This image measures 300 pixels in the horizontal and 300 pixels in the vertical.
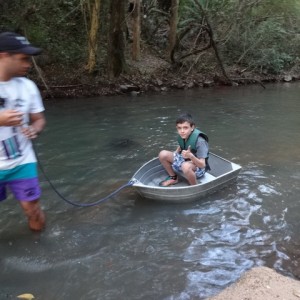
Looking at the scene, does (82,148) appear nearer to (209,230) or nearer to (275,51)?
(209,230)

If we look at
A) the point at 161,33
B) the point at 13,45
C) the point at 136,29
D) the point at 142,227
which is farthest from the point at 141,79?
the point at 13,45

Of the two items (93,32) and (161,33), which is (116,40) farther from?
(161,33)

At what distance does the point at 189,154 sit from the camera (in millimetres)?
5262

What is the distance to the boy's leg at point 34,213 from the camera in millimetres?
3973

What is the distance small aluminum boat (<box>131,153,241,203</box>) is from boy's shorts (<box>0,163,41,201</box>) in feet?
5.54

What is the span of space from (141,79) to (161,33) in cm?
501

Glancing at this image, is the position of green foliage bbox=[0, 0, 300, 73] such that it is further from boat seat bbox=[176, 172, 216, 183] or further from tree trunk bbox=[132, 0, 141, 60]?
boat seat bbox=[176, 172, 216, 183]

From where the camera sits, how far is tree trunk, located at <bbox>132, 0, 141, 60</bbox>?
1508 centimetres

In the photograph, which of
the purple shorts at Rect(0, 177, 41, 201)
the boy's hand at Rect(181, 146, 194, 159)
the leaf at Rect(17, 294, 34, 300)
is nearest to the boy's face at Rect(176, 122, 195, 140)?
the boy's hand at Rect(181, 146, 194, 159)

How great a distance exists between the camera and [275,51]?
742 inches

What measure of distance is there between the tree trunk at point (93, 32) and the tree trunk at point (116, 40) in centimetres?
49

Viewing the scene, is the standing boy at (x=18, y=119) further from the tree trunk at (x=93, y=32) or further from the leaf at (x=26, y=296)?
the tree trunk at (x=93, y=32)

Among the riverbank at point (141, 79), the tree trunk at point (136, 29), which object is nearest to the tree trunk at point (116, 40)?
the riverbank at point (141, 79)

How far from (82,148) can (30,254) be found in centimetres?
405
